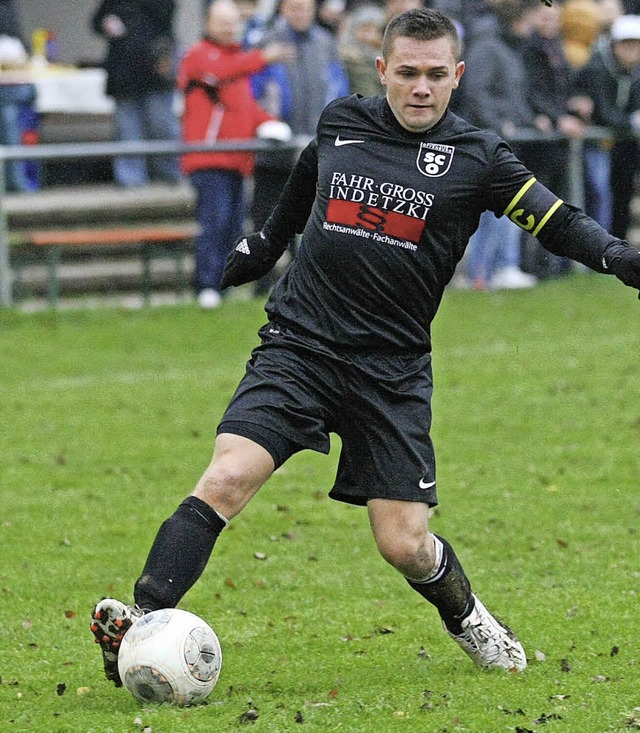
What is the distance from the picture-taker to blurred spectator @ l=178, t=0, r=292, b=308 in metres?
15.1

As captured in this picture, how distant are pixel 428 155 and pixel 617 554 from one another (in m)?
3.02

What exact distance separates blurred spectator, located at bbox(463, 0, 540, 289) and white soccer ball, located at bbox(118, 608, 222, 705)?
10.8m

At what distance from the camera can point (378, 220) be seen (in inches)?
234

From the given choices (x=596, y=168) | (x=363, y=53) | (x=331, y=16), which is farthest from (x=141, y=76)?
(x=596, y=168)

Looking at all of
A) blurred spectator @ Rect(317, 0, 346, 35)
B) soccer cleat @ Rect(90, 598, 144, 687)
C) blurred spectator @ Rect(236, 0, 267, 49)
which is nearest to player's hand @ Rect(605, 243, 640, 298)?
soccer cleat @ Rect(90, 598, 144, 687)

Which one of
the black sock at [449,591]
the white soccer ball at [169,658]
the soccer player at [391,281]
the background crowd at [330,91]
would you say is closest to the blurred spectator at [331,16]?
the background crowd at [330,91]

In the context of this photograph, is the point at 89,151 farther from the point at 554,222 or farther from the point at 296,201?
the point at 554,222

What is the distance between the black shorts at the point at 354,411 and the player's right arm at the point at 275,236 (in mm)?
692

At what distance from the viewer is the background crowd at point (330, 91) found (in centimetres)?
1548

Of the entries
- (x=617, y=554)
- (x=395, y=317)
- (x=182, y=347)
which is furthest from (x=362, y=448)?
(x=182, y=347)

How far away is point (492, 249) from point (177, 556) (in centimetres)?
1173

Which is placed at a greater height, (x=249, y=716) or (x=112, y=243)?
(x=249, y=716)

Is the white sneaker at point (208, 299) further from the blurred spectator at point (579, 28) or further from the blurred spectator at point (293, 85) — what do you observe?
the blurred spectator at point (579, 28)

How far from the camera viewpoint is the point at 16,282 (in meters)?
15.6
